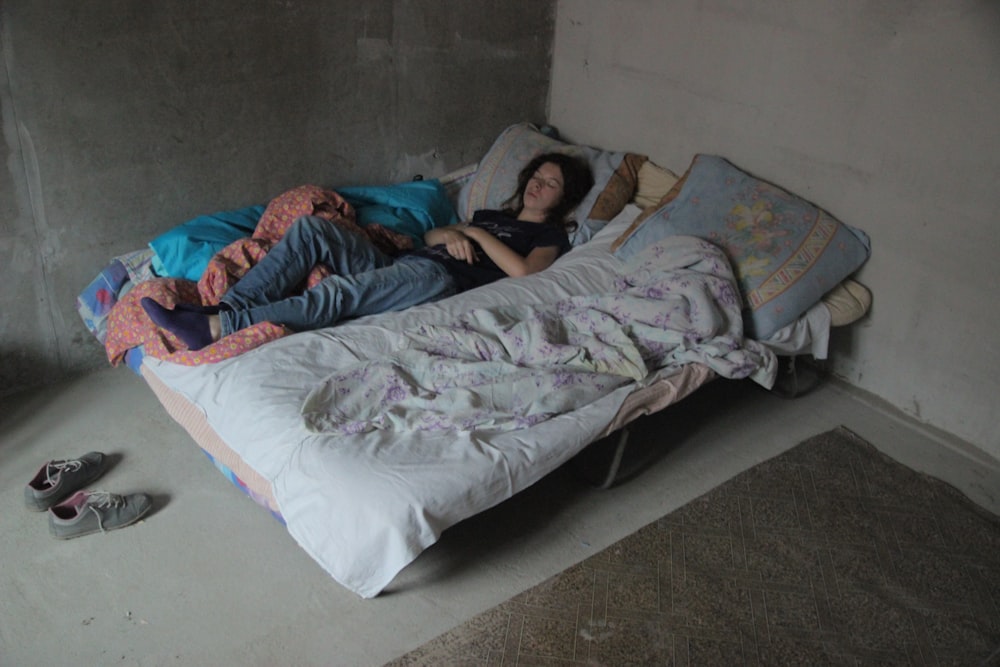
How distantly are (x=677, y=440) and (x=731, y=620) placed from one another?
72 cm

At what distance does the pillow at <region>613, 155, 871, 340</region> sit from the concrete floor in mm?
413

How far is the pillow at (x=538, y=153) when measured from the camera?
3.10 metres

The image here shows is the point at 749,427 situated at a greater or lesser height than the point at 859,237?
lesser

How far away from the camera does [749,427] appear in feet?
8.85

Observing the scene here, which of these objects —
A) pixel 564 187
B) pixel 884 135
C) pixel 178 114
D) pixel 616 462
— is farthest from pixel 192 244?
pixel 884 135

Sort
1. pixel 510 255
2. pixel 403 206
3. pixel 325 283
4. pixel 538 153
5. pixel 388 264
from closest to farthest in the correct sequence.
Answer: pixel 325 283 → pixel 388 264 → pixel 510 255 → pixel 403 206 → pixel 538 153

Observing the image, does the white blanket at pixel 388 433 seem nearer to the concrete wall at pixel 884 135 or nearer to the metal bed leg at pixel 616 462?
the metal bed leg at pixel 616 462

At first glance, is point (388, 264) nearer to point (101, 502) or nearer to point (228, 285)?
point (228, 285)

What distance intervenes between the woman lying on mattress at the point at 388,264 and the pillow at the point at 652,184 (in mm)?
212

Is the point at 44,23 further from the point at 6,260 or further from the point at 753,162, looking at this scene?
the point at 753,162

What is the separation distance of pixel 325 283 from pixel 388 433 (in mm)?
652

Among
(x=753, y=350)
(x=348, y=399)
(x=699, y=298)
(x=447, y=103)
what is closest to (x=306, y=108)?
(x=447, y=103)

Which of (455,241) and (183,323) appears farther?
(455,241)

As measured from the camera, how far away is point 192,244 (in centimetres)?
262
